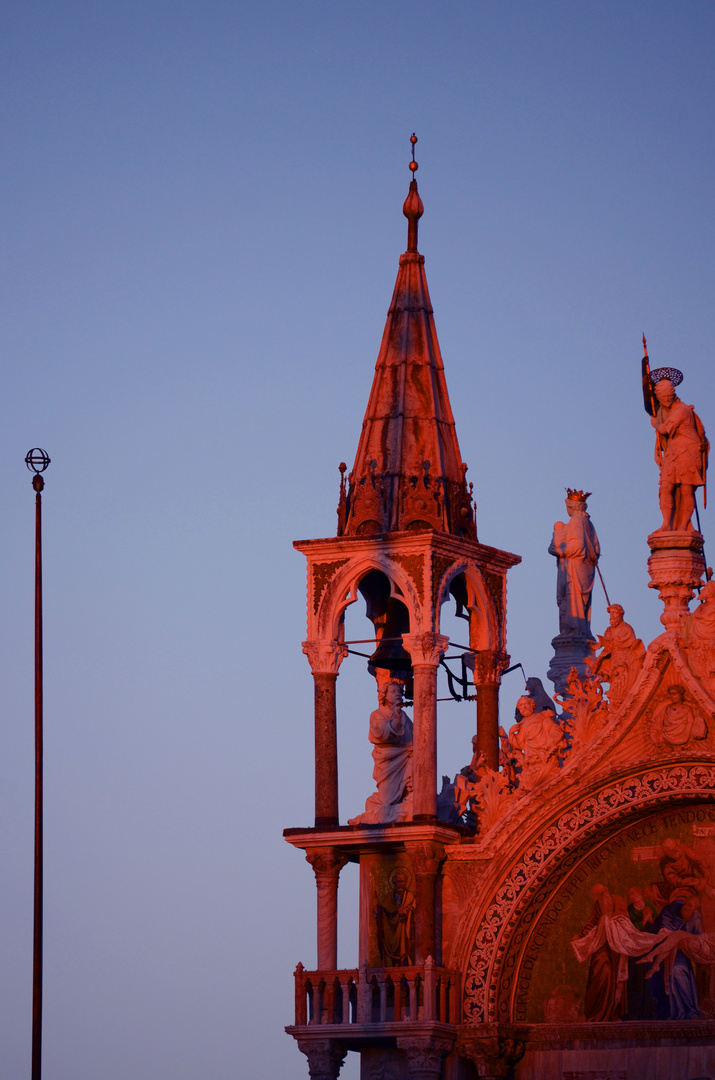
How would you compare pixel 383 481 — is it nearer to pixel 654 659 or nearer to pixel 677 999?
pixel 654 659

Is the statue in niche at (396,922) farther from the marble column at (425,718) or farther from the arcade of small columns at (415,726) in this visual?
the marble column at (425,718)

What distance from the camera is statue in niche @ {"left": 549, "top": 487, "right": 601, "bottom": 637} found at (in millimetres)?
36812

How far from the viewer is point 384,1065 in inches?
1359

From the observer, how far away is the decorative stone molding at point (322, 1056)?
34250 mm

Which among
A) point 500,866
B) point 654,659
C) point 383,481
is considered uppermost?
point 383,481

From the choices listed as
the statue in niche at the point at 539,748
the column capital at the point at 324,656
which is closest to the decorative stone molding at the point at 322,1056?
the statue in niche at the point at 539,748

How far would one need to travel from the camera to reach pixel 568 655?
36875 mm

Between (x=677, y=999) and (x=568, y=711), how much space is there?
354cm

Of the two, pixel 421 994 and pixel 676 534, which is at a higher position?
pixel 676 534

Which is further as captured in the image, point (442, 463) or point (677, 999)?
point (442, 463)

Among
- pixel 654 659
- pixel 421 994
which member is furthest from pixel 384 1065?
pixel 654 659

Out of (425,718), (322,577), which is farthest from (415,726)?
(322,577)

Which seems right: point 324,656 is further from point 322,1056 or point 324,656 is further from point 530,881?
point 322,1056

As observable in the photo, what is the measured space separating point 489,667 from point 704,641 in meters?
3.50
